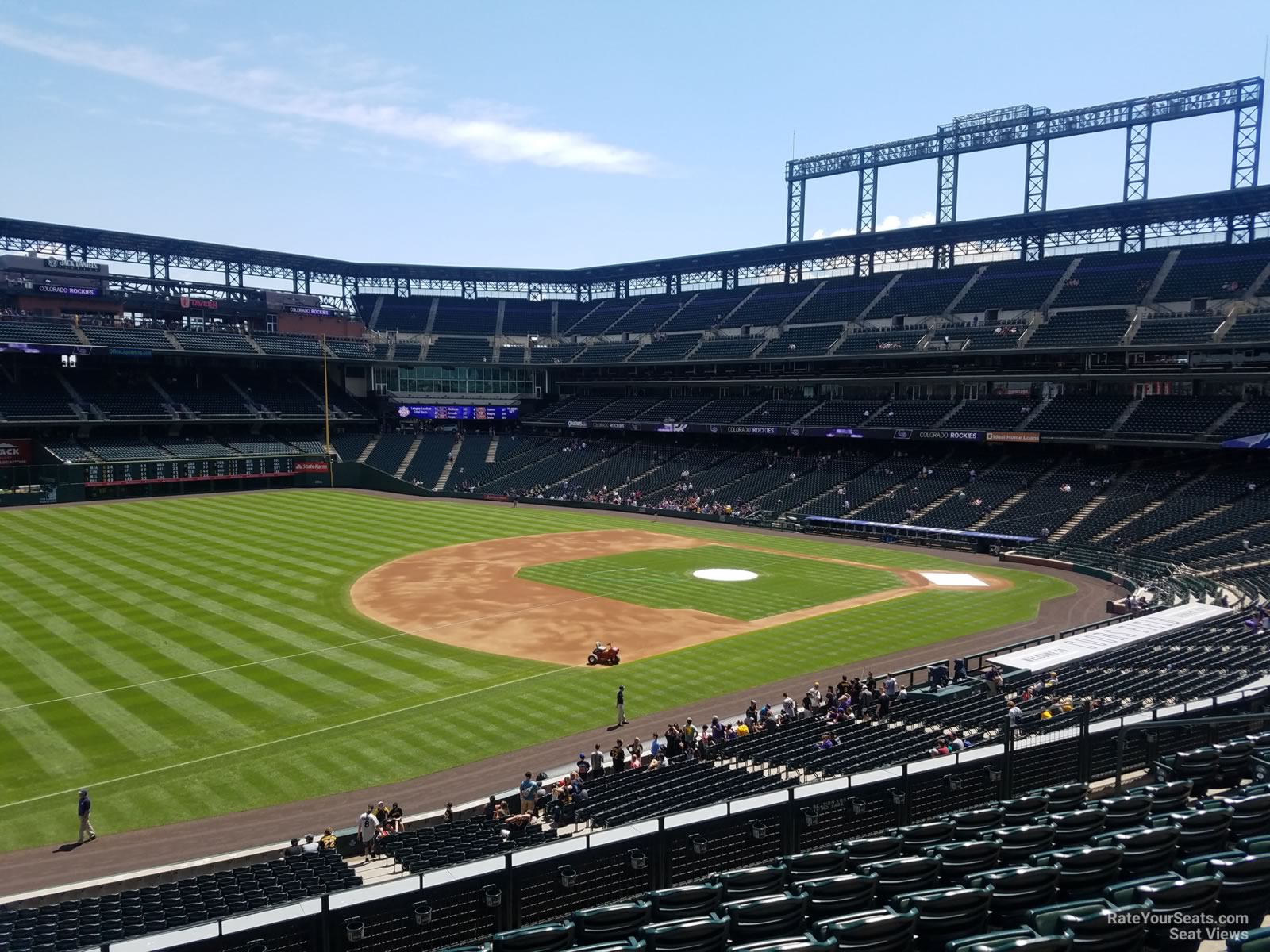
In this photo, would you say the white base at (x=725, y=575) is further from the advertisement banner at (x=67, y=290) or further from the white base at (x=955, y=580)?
the advertisement banner at (x=67, y=290)

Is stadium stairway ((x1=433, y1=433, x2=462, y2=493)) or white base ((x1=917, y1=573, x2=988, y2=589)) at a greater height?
stadium stairway ((x1=433, y1=433, x2=462, y2=493))

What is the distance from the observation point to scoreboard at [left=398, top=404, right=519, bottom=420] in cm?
9962

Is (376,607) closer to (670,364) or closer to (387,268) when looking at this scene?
(670,364)

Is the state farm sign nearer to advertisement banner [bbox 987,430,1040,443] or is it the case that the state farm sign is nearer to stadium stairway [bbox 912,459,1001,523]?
stadium stairway [bbox 912,459,1001,523]

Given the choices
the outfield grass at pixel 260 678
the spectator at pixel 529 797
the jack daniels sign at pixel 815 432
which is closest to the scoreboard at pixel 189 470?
the outfield grass at pixel 260 678

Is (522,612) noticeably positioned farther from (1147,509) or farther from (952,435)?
(952,435)

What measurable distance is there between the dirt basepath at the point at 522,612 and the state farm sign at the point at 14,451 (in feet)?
156

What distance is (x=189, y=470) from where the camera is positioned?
78.6m

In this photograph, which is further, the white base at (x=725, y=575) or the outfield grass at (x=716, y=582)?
the white base at (x=725, y=575)

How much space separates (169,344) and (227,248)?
12.8 m

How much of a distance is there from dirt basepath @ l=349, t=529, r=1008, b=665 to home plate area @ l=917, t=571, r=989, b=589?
0.42 metres

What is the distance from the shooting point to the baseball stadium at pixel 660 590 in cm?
1051

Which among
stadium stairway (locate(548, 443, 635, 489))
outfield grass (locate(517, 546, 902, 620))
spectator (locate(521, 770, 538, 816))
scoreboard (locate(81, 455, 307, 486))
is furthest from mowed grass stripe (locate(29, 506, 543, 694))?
stadium stairway (locate(548, 443, 635, 489))

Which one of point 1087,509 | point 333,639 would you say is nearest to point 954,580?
point 1087,509
